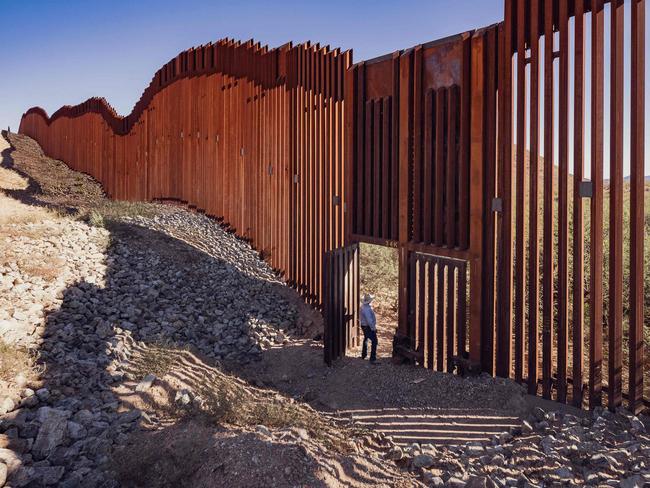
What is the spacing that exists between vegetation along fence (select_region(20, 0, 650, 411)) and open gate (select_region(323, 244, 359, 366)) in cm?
3

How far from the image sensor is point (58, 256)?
10586 mm

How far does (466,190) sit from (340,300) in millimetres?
2882

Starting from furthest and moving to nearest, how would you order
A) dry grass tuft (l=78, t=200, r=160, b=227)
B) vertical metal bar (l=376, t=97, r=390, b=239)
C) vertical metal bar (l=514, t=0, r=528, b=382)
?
1. dry grass tuft (l=78, t=200, r=160, b=227)
2. vertical metal bar (l=376, t=97, r=390, b=239)
3. vertical metal bar (l=514, t=0, r=528, b=382)

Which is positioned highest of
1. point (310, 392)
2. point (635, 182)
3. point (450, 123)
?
point (450, 123)

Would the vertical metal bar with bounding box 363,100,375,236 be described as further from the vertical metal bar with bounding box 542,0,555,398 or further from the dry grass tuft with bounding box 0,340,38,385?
the dry grass tuft with bounding box 0,340,38,385

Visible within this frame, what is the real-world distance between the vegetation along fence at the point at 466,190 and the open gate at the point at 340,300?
34 millimetres

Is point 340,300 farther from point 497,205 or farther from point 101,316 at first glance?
point 101,316

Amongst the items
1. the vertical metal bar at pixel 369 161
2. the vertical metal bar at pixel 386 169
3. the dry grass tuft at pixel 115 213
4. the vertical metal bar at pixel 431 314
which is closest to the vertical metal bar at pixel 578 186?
the vertical metal bar at pixel 431 314

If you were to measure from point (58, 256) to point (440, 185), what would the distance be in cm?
783

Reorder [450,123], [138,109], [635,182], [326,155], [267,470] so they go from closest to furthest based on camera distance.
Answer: [267,470] < [635,182] < [450,123] < [326,155] < [138,109]

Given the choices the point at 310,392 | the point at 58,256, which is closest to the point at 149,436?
the point at 310,392

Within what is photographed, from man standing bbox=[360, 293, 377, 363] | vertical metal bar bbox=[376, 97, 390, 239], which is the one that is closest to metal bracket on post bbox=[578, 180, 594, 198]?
vertical metal bar bbox=[376, 97, 390, 239]

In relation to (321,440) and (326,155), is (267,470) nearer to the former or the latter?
(321,440)

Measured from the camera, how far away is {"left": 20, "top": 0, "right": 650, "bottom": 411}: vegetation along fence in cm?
593
